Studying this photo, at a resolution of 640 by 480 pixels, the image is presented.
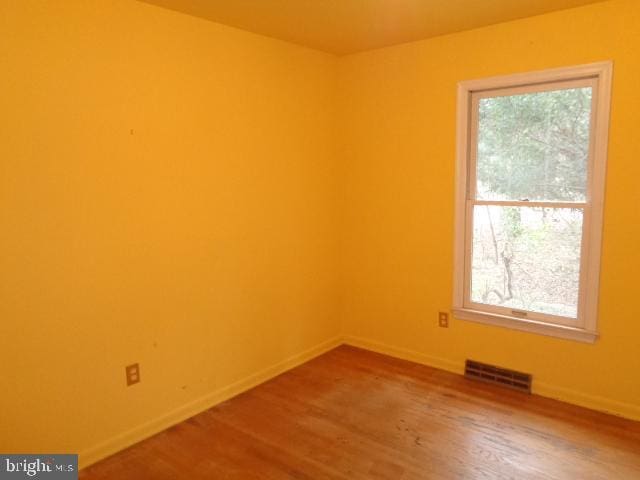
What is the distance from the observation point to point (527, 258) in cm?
290

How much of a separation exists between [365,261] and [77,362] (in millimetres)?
2226

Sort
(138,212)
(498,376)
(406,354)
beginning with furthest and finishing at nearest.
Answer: (406,354)
(498,376)
(138,212)

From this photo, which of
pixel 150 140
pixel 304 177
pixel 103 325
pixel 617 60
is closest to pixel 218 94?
pixel 150 140

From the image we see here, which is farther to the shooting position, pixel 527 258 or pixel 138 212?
pixel 527 258

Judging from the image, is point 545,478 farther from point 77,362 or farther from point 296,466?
point 77,362

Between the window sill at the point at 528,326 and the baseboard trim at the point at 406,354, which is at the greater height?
the window sill at the point at 528,326

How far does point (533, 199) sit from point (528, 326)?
84cm

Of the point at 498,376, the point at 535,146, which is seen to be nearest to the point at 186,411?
the point at 498,376

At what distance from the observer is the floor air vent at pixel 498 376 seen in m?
2.93

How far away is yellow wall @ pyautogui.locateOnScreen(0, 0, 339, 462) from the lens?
196 centimetres

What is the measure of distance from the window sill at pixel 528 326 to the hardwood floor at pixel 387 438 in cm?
44

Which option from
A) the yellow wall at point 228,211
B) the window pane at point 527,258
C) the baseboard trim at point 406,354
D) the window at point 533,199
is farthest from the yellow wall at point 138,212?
the window pane at point 527,258

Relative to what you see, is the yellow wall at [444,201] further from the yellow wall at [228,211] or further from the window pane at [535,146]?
the window pane at [535,146]

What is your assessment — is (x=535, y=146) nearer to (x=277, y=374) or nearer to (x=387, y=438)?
(x=387, y=438)
